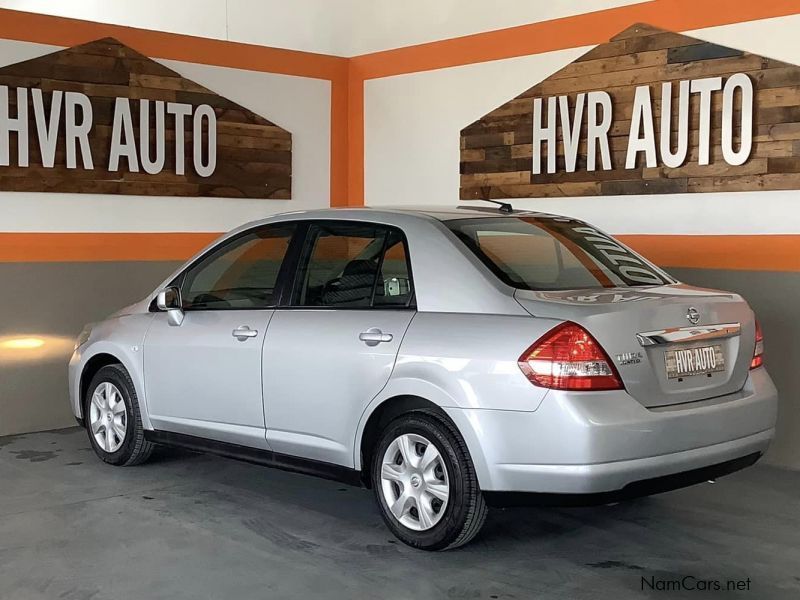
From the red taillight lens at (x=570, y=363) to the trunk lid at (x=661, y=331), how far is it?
4cm

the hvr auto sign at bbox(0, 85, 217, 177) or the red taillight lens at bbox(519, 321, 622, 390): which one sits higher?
the hvr auto sign at bbox(0, 85, 217, 177)

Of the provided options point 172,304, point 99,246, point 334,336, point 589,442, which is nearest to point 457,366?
point 589,442

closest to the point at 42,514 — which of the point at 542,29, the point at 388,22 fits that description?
the point at 542,29

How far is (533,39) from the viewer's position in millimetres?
7598

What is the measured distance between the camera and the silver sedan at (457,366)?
13.1 ft

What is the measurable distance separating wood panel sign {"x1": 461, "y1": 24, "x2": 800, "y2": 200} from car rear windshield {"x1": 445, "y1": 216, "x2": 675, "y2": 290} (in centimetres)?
175

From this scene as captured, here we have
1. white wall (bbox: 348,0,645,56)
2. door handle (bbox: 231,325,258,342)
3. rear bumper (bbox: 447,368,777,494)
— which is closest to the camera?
rear bumper (bbox: 447,368,777,494)

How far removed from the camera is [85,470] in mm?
6031

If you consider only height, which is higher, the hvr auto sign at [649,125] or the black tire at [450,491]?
the hvr auto sign at [649,125]

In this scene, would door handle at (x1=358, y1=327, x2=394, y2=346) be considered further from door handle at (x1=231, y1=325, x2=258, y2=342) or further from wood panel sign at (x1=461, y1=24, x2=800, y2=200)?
wood panel sign at (x1=461, y1=24, x2=800, y2=200)

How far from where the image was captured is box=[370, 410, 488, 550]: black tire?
4.21 meters

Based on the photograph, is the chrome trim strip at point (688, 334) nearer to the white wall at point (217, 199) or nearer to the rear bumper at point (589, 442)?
the rear bumper at point (589, 442)
